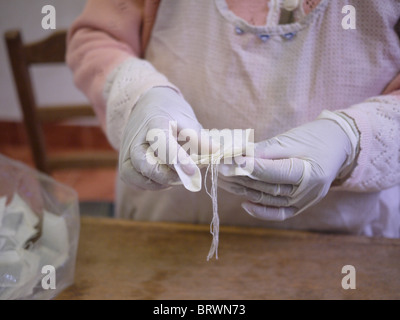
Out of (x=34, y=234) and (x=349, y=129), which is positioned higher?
(x=349, y=129)

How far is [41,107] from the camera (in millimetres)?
1023

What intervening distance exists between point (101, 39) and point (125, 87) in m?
0.14

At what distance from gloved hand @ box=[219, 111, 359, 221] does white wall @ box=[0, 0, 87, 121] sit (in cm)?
125

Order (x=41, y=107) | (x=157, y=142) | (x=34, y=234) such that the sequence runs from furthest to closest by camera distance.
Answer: (x=41, y=107) → (x=34, y=234) → (x=157, y=142)

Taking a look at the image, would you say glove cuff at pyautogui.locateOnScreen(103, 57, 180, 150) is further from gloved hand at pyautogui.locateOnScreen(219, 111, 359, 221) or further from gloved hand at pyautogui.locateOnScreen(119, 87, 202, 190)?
gloved hand at pyautogui.locateOnScreen(219, 111, 359, 221)

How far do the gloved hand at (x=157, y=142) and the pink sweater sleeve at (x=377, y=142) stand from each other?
0.21m

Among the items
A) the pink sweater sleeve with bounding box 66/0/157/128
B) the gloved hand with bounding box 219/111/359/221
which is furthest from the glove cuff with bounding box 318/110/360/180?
the pink sweater sleeve with bounding box 66/0/157/128

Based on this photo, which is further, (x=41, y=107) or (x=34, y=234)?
(x=41, y=107)

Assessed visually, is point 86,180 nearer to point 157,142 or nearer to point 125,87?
point 125,87

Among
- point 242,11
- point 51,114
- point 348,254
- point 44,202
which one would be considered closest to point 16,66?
point 51,114

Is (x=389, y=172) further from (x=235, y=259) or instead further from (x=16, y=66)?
(x=16, y=66)

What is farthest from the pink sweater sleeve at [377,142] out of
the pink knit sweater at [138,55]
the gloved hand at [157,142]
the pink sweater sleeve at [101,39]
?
the pink sweater sleeve at [101,39]

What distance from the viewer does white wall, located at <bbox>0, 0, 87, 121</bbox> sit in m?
1.53

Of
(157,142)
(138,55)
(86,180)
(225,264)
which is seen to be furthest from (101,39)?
(86,180)
